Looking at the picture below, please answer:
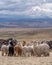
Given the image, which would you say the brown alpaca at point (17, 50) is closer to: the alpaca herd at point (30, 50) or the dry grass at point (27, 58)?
the alpaca herd at point (30, 50)

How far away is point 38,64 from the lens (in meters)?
21.1

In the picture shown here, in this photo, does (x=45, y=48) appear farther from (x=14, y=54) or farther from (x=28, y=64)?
(x=28, y=64)

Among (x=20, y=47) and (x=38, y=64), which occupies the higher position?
(x=20, y=47)

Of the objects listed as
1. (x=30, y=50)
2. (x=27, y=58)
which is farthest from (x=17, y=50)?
(x=27, y=58)

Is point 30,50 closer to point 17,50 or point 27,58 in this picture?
point 17,50

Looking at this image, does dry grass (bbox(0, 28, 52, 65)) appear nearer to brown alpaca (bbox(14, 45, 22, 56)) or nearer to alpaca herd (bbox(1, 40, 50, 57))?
alpaca herd (bbox(1, 40, 50, 57))

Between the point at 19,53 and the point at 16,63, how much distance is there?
7643mm

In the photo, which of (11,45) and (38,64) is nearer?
(38,64)

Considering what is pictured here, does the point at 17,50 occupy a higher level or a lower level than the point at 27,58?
higher

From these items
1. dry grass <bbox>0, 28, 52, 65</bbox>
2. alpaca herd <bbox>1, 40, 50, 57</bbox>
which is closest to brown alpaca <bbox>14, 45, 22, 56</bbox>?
alpaca herd <bbox>1, 40, 50, 57</bbox>

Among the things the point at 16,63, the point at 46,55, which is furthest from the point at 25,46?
the point at 16,63

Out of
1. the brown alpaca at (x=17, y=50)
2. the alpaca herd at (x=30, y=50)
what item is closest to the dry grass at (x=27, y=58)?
the alpaca herd at (x=30, y=50)

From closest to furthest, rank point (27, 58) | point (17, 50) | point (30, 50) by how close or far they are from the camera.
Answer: point (27, 58) → point (30, 50) → point (17, 50)

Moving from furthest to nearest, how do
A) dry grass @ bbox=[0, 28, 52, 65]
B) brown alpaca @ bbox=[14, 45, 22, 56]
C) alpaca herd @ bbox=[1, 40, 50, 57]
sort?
brown alpaca @ bbox=[14, 45, 22, 56], alpaca herd @ bbox=[1, 40, 50, 57], dry grass @ bbox=[0, 28, 52, 65]
